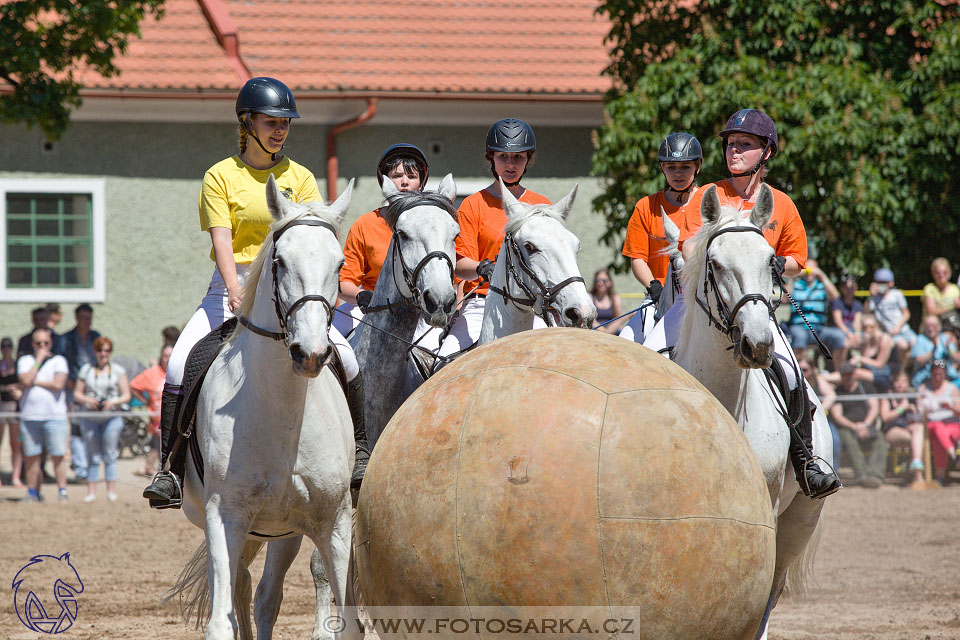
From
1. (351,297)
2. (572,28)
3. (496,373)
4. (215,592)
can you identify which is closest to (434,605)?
(496,373)

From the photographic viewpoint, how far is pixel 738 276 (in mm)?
5508

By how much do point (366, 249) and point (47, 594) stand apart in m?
4.03

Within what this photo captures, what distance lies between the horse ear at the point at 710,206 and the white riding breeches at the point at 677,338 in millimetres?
680

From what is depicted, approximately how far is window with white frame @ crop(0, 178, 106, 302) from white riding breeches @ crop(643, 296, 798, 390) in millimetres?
15479

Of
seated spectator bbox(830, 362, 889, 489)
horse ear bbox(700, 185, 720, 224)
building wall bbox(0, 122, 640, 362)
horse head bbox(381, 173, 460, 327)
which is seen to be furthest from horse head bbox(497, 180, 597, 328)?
building wall bbox(0, 122, 640, 362)

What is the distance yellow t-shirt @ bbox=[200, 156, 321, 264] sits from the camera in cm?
603

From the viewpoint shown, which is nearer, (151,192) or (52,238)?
(52,238)

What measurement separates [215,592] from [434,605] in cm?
137

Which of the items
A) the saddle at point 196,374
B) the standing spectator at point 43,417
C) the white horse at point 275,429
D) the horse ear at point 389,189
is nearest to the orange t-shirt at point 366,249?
the horse ear at point 389,189

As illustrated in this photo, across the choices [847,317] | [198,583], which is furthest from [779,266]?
[847,317]

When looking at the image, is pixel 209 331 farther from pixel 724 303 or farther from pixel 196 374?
pixel 724 303

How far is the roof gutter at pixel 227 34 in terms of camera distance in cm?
2010

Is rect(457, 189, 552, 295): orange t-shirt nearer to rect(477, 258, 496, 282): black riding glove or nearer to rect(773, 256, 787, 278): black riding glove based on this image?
rect(477, 258, 496, 282): black riding glove

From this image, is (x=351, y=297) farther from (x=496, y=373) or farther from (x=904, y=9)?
(x=904, y=9)
